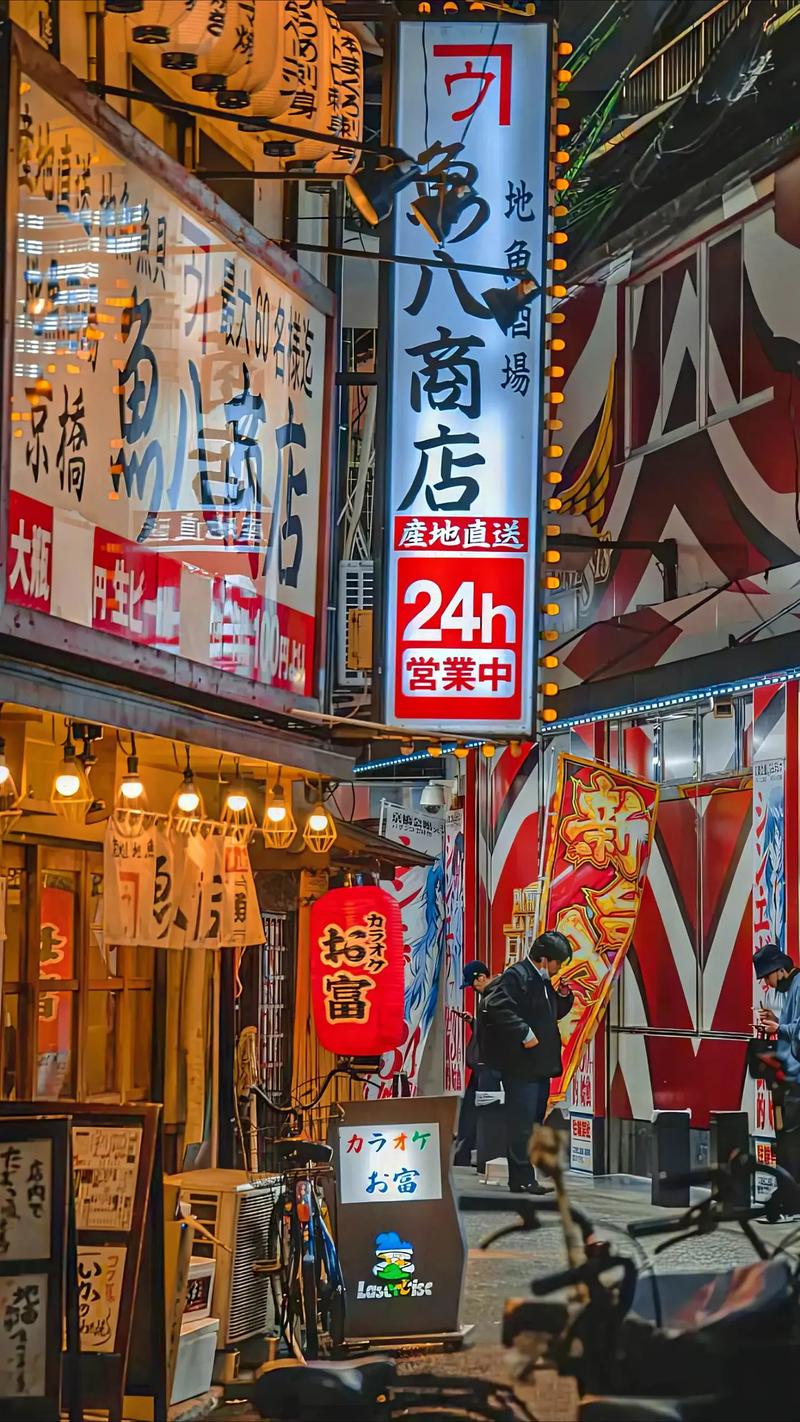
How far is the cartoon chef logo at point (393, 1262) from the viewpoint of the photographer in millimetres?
10664

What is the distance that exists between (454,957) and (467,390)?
16.2m

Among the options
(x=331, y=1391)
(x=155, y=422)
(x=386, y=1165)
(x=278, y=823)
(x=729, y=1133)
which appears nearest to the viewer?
(x=331, y=1391)

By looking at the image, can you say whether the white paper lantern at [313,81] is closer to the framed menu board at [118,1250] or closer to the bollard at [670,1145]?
the framed menu board at [118,1250]

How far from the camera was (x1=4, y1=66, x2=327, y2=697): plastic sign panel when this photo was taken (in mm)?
7430

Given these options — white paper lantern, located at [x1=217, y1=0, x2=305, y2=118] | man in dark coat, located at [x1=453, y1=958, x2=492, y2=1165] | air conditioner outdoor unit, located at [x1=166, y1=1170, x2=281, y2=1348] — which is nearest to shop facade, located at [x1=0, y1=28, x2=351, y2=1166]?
white paper lantern, located at [x1=217, y1=0, x2=305, y2=118]

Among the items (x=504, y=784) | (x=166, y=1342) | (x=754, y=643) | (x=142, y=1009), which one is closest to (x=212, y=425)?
(x=142, y=1009)

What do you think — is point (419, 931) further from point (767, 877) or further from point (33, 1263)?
point (33, 1263)

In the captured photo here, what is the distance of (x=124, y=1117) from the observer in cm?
838

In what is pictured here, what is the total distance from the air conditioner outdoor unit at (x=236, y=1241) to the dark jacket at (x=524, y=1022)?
7.15m

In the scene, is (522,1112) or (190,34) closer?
(190,34)

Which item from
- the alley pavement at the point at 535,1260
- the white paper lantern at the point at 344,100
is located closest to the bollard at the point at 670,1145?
the alley pavement at the point at 535,1260

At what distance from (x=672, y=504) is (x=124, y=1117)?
1296 centimetres

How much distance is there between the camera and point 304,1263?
9.88 meters

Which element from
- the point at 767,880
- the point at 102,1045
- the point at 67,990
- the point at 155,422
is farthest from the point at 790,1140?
the point at 155,422
